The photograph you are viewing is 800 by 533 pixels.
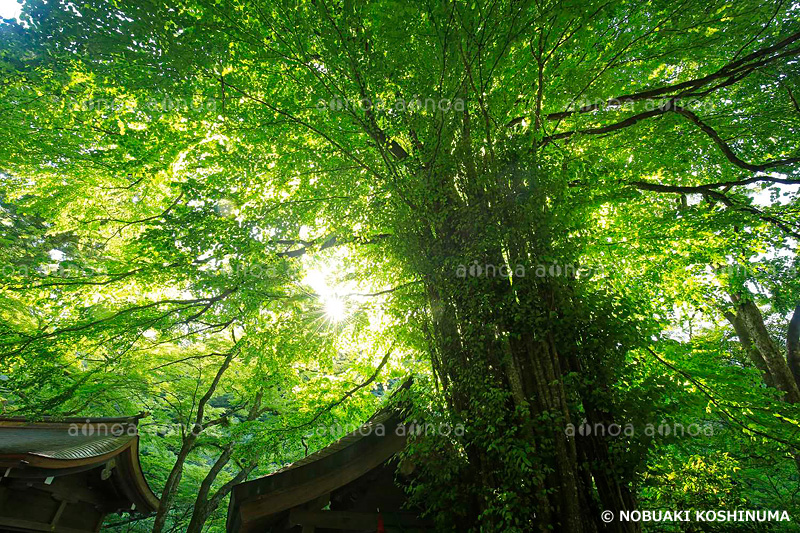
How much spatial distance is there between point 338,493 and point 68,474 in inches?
275

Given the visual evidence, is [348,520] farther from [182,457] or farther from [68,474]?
[182,457]

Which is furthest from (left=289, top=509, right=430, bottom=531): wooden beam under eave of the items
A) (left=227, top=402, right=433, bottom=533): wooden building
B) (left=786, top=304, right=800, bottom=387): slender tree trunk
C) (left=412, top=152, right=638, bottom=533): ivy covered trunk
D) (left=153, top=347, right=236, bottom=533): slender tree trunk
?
(left=786, top=304, right=800, bottom=387): slender tree trunk

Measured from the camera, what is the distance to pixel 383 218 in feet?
15.4

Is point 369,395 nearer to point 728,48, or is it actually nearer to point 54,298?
point 54,298

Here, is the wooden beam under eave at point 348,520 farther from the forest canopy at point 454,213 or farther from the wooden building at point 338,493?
the forest canopy at point 454,213

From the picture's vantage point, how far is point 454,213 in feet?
14.8

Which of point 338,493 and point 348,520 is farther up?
point 338,493

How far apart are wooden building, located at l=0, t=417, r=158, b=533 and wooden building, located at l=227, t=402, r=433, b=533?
5.23 metres

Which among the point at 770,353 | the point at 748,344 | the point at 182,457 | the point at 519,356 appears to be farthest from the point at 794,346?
the point at 182,457

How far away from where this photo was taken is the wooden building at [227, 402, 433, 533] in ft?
12.2

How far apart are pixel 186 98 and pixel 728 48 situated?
8059mm

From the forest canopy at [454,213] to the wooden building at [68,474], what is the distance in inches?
71.1

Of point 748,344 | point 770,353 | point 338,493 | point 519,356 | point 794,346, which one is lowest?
point 338,493

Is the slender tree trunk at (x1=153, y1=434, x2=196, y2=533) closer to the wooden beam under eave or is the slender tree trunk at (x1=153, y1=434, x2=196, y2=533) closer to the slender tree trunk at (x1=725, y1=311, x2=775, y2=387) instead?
the wooden beam under eave
